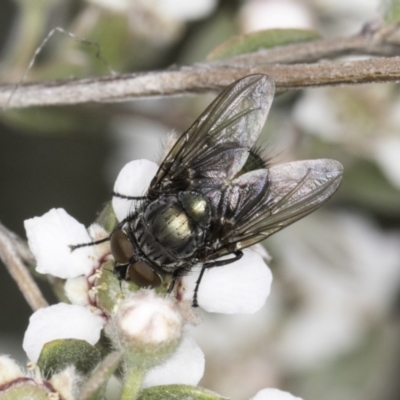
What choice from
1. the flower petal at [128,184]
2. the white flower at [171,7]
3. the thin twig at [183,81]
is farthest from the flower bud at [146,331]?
the white flower at [171,7]

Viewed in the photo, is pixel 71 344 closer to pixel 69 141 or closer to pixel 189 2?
pixel 189 2

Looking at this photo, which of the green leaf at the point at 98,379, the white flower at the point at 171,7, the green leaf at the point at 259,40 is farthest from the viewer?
the white flower at the point at 171,7

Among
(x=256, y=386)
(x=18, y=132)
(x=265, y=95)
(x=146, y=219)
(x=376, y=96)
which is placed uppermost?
(x=18, y=132)

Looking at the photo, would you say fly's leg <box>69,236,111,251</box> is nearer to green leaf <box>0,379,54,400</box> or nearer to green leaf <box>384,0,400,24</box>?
green leaf <box>0,379,54,400</box>

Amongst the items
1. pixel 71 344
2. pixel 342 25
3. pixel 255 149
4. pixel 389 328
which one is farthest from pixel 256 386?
pixel 71 344

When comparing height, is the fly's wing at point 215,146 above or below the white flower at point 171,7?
below

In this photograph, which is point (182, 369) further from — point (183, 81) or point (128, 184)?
point (183, 81)

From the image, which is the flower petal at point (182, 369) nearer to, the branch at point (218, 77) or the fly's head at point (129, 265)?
the fly's head at point (129, 265)
